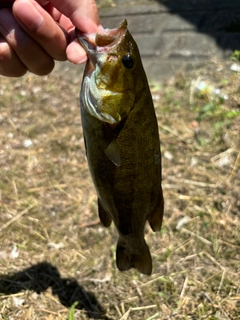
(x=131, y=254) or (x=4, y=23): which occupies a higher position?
(x=4, y=23)

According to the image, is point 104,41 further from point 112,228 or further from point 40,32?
point 112,228

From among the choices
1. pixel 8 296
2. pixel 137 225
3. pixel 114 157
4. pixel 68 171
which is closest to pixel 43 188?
pixel 68 171

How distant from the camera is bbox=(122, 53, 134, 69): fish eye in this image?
161cm

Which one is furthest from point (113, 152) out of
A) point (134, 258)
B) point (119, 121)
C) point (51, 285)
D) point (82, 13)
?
point (51, 285)

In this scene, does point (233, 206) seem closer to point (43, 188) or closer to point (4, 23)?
point (43, 188)

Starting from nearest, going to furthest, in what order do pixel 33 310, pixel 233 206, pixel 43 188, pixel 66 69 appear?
pixel 33 310, pixel 233 206, pixel 43 188, pixel 66 69

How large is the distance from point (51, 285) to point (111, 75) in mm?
1481

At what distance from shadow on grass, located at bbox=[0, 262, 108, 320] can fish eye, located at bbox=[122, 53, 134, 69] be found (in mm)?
1414

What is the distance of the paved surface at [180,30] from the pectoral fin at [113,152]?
2686 millimetres

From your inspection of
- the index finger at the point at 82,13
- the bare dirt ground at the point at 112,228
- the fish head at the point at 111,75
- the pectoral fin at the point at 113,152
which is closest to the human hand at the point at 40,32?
the index finger at the point at 82,13

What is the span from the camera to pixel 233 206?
3.03m

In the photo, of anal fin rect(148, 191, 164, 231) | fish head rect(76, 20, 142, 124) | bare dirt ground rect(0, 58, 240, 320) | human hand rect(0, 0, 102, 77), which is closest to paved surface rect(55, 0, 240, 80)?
bare dirt ground rect(0, 58, 240, 320)

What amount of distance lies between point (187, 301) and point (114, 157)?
1.21m

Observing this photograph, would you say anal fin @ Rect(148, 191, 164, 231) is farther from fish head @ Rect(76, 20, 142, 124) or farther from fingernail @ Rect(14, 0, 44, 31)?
fingernail @ Rect(14, 0, 44, 31)
